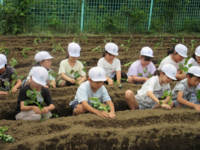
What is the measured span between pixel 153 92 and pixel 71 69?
64.9 inches

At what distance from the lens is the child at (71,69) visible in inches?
189

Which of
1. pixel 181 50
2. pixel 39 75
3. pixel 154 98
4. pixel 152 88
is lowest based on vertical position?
pixel 154 98

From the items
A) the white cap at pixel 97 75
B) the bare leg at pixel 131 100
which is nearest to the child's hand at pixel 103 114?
the white cap at pixel 97 75

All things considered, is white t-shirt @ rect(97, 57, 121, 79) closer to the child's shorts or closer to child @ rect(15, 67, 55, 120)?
the child's shorts

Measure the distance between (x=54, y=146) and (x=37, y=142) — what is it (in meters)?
0.19

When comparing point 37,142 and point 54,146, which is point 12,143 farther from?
point 54,146

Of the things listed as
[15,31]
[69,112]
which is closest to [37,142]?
[69,112]

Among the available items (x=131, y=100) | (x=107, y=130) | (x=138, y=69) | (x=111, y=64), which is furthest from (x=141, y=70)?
(x=107, y=130)

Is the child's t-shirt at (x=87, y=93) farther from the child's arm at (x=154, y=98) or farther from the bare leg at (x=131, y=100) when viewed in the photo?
the child's arm at (x=154, y=98)

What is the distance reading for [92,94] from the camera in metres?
3.72

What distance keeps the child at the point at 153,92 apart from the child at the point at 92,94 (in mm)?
460

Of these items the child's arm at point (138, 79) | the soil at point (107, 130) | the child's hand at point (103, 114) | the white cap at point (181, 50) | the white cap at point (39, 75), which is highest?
the white cap at point (181, 50)

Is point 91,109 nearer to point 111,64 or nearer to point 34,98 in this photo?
point 34,98

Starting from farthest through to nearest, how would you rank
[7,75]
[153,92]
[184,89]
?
[7,75] < [153,92] < [184,89]
